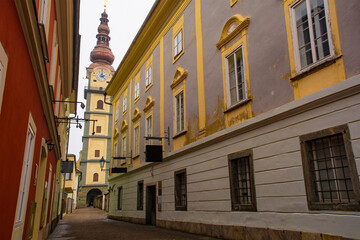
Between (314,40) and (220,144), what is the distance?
15.3 ft

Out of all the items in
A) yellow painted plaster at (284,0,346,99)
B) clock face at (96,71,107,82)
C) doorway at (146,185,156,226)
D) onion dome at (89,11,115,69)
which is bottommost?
doorway at (146,185,156,226)

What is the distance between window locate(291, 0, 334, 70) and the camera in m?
7.25

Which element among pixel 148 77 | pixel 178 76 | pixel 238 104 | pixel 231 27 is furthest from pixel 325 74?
pixel 148 77

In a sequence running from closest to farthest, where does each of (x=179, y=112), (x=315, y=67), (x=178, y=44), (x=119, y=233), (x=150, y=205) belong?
(x=315, y=67)
(x=119, y=233)
(x=179, y=112)
(x=178, y=44)
(x=150, y=205)

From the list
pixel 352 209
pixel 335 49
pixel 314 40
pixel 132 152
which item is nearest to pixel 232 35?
pixel 314 40

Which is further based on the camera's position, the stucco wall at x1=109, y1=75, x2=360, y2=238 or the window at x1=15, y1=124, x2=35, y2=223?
the stucco wall at x1=109, y1=75, x2=360, y2=238

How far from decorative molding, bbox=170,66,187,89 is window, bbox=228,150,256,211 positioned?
17.1 ft

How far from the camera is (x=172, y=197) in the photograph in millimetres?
14078

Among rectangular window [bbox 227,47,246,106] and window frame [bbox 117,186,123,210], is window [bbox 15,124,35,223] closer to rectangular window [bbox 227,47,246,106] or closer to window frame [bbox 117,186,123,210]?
rectangular window [bbox 227,47,246,106]

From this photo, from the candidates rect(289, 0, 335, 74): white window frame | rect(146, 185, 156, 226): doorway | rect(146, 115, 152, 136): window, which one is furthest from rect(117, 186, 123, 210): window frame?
rect(289, 0, 335, 74): white window frame

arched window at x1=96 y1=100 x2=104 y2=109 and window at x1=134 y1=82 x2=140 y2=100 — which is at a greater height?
arched window at x1=96 y1=100 x2=104 y2=109

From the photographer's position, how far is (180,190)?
13805mm

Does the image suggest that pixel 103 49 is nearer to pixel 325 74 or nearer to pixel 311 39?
pixel 311 39

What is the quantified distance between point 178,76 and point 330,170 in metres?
9.18
